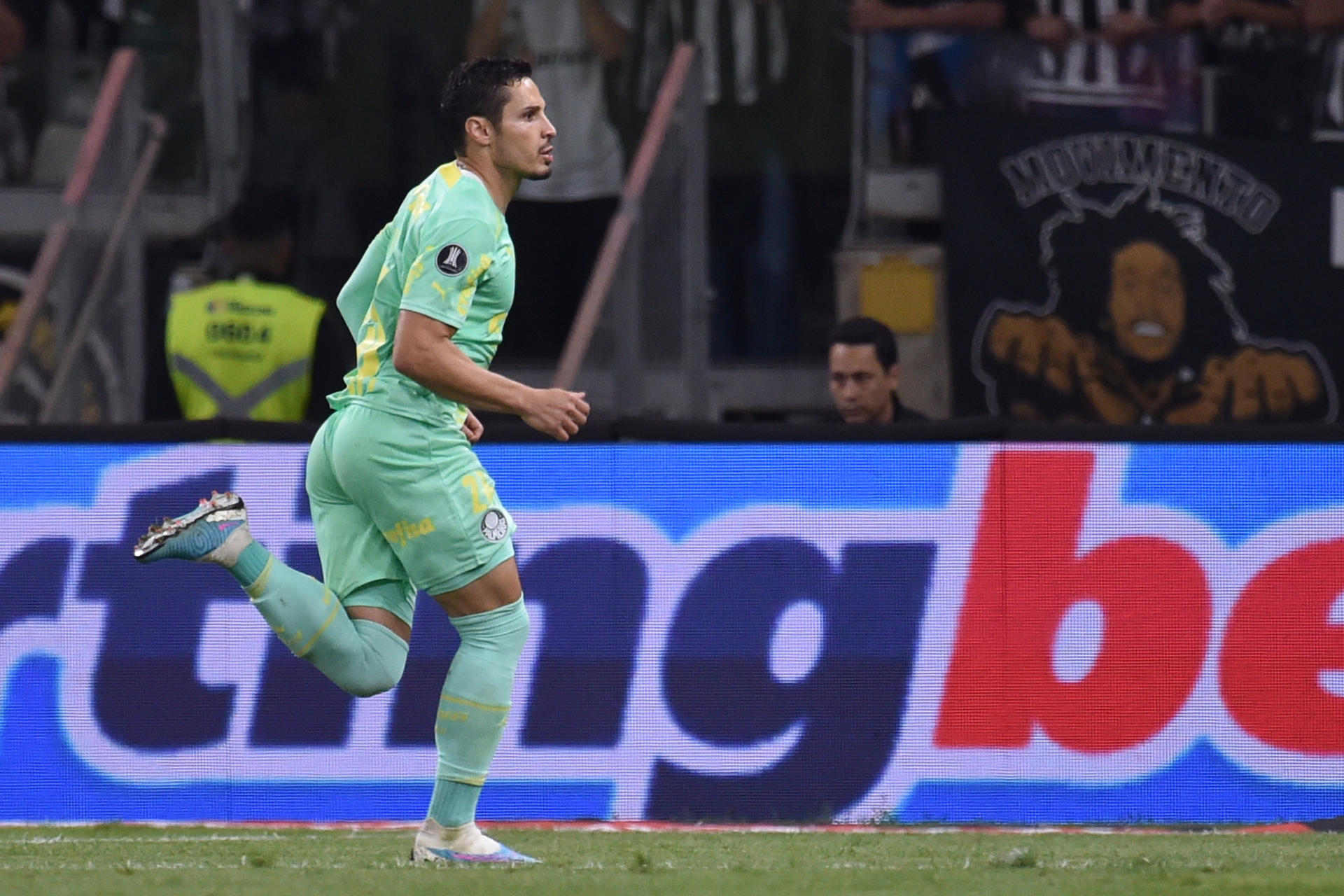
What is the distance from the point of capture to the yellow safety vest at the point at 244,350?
26.7 ft

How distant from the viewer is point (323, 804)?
6.94 metres

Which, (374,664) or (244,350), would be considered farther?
(244,350)

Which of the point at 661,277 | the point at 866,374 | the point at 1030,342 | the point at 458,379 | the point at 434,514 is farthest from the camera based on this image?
the point at 1030,342

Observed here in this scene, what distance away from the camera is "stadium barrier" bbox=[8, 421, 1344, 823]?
6.89 meters

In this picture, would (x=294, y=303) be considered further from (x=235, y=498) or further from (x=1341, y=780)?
(x=1341, y=780)

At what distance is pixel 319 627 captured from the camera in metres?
4.96

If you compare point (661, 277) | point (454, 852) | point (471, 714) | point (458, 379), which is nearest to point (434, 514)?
point (458, 379)

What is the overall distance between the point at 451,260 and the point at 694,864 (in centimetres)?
155

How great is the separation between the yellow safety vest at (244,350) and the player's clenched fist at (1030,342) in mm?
2869

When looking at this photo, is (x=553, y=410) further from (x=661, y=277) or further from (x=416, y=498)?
(x=661, y=277)

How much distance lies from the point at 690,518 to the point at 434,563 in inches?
84.5

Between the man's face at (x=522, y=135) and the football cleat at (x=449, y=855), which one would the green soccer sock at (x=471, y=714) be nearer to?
the football cleat at (x=449, y=855)

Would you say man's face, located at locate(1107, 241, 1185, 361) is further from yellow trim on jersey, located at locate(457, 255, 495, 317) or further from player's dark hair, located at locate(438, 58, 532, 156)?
yellow trim on jersey, located at locate(457, 255, 495, 317)

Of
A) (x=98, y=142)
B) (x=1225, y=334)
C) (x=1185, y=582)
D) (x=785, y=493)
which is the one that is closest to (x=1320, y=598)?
(x=1185, y=582)
